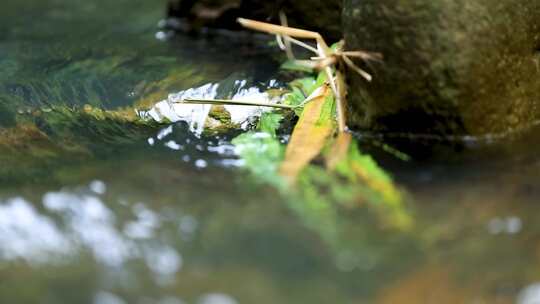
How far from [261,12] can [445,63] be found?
2480mm

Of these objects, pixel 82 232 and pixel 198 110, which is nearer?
pixel 82 232

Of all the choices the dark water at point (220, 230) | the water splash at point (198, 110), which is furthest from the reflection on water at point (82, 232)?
the water splash at point (198, 110)

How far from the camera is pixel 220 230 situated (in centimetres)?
189

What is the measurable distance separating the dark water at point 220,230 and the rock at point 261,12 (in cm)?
170

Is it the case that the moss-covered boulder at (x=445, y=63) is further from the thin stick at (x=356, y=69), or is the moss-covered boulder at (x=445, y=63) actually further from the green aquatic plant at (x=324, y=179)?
the green aquatic plant at (x=324, y=179)

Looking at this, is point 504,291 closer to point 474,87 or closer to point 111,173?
point 474,87

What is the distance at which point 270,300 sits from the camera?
1569 mm

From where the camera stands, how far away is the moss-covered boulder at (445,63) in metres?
2.46

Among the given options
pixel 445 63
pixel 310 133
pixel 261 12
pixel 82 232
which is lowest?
pixel 82 232

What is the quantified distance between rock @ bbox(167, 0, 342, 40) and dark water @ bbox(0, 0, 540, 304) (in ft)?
5.58

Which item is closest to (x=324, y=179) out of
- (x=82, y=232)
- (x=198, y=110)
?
(x=82, y=232)

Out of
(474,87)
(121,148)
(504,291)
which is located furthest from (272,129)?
(504,291)

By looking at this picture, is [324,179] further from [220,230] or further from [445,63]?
[445,63]

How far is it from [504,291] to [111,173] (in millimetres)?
1421
